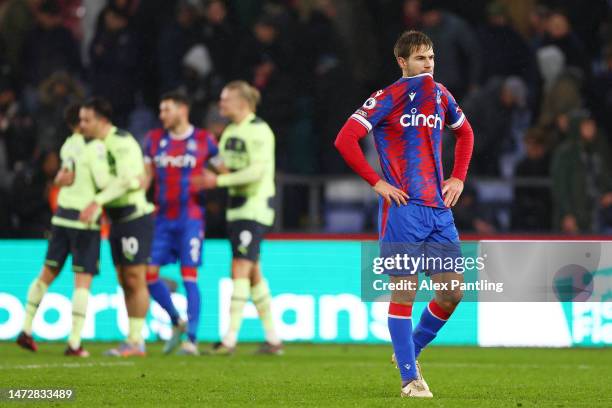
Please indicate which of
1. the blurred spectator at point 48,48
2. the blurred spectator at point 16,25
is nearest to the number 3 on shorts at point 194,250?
the blurred spectator at point 48,48

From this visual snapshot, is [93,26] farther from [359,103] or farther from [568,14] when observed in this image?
[568,14]

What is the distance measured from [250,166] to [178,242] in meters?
1.05

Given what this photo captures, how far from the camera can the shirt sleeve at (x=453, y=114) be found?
343 inches

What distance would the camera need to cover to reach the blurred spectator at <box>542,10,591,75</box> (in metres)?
17.0

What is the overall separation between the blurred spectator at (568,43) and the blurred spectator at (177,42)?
4.39m

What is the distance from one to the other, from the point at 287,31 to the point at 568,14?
3.56 meters

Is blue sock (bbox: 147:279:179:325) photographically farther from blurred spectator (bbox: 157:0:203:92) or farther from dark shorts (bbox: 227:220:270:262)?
blurred spectator (bbox: 157:0:203:92)

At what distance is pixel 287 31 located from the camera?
56.4ft

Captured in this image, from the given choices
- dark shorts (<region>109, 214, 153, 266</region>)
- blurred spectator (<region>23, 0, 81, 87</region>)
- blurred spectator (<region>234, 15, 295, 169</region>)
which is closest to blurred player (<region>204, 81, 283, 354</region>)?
dark shorts (<region>109, 214, 153, 266</region>)

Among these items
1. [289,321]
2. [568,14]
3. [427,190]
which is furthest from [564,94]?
[427,190]

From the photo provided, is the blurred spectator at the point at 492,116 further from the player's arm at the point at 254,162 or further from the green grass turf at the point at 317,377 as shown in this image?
the player's arm at the point at 254,162

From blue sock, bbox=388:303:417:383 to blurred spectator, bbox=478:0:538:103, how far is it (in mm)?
9152

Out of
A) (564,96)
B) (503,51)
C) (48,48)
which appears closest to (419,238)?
(564,96)

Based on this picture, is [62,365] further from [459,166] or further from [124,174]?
[459,166]
